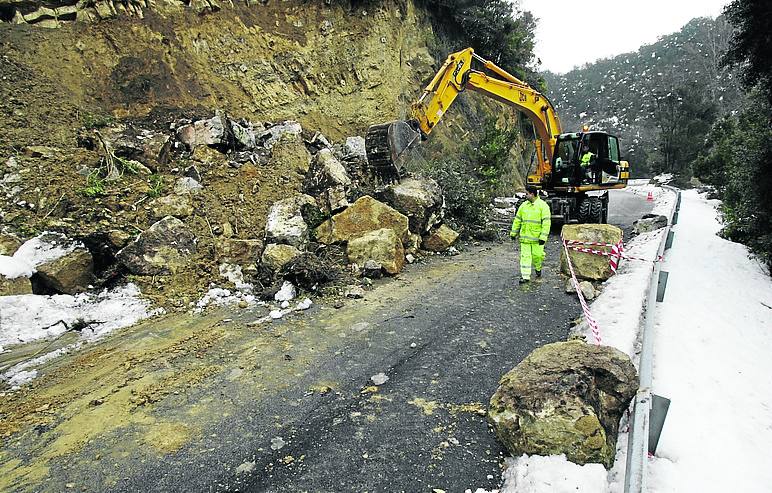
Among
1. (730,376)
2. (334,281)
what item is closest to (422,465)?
(730,376)

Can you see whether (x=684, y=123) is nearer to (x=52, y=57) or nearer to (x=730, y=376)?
(x=730, y=376)

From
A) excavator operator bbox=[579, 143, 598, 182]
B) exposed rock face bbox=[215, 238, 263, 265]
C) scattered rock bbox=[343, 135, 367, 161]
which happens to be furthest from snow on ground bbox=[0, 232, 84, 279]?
A: excavator operator bbox=[579, 143, 598, 182]

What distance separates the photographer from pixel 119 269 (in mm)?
5910

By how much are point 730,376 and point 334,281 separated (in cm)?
483

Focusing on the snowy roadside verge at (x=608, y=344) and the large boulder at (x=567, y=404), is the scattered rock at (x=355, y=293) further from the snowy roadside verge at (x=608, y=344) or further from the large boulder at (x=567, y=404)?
the large boulder at (x=567, y=404)

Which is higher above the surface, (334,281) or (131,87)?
(131,87)

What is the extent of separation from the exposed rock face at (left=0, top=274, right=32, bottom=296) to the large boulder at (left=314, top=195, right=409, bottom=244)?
13.4 feet

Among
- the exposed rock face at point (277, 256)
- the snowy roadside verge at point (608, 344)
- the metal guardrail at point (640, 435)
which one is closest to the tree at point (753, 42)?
the snowy roadside verge at point (608, 344)

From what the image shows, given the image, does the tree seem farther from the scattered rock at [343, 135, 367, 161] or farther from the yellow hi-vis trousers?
the scattered rock at [343, 135, 367, 161]

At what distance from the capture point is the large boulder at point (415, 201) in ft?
26.8

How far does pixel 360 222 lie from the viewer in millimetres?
7465

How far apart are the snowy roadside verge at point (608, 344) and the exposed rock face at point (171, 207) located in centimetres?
622

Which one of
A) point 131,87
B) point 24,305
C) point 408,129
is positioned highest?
point 131,87

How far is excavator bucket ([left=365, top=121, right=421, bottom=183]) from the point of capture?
8.06 metres
